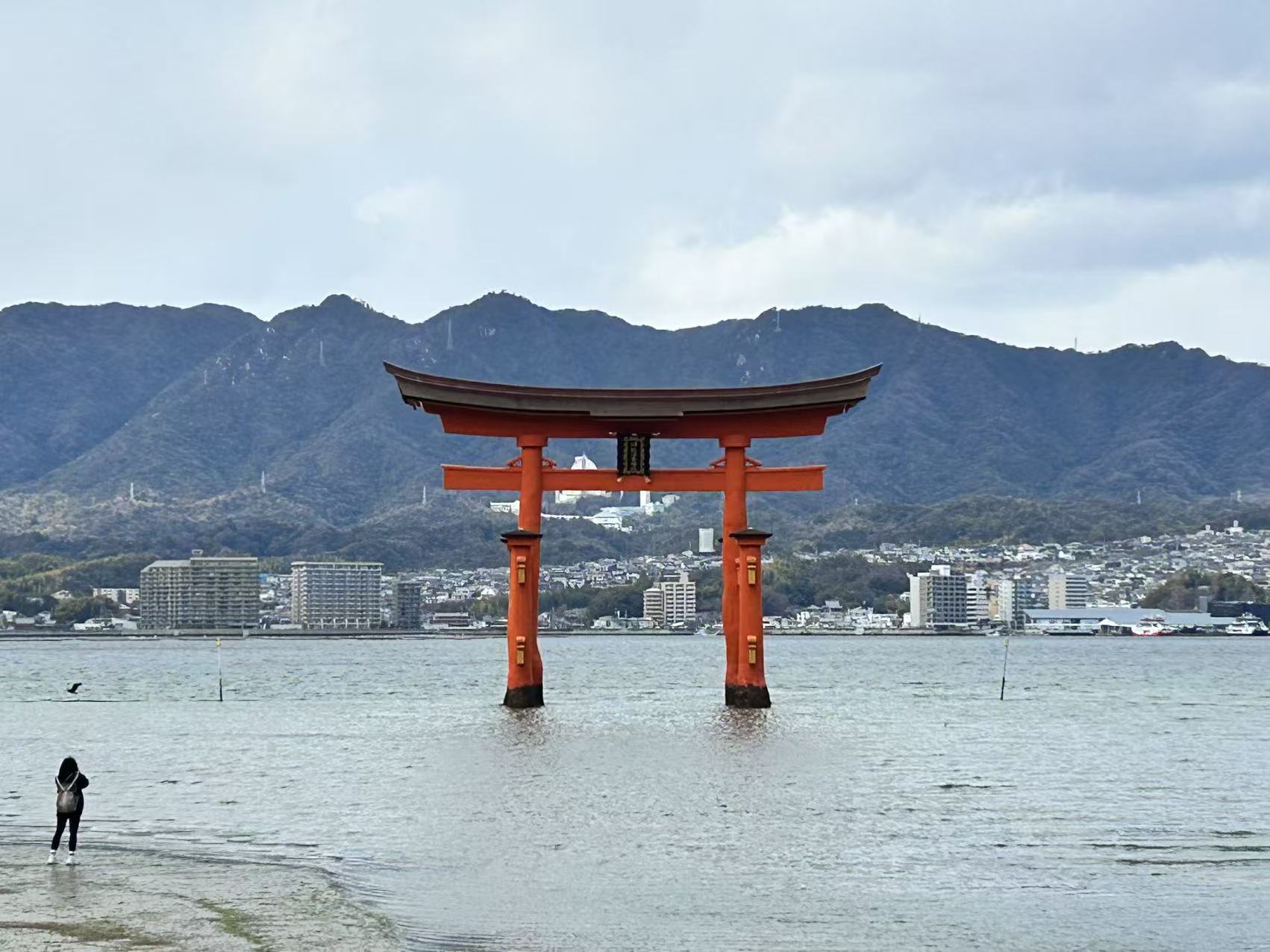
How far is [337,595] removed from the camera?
178 metres

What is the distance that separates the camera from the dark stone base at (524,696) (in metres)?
42.5

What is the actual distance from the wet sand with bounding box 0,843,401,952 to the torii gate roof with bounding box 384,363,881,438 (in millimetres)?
19727

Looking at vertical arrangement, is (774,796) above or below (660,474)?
below

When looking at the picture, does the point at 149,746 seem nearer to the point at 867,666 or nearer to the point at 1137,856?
the point at 1137,856

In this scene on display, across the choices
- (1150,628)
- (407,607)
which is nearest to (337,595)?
(407,607)

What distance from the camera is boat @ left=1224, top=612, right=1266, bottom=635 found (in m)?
171

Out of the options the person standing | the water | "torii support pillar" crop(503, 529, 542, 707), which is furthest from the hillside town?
the person standing

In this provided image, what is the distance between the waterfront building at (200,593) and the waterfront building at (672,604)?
39.9 meters

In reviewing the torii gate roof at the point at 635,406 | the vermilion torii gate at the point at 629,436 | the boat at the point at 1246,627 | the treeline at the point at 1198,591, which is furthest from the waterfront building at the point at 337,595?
the torii gate roof at the point at 635,406

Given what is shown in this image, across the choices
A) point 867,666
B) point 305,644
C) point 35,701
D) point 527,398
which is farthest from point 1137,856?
point 305,644

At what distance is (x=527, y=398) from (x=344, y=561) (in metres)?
161

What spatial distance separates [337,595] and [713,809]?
154746mm

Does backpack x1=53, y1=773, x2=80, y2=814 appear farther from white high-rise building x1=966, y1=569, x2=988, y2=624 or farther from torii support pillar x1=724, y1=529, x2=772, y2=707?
white high-rise building x1=966, y1=569, x2=988, y2=624

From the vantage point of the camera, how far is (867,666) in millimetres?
95062
